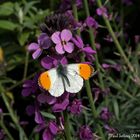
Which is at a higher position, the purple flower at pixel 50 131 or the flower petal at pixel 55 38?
the flower petal at pixel 55 38

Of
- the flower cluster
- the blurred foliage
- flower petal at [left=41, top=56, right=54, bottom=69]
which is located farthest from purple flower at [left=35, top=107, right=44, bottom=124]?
the blurred foliage

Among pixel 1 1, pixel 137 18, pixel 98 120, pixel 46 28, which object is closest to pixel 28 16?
pixel 1 1

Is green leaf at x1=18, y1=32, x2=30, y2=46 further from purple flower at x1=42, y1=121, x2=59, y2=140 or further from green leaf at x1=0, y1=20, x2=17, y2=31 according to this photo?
purple flower at x1=42, y1=121, x2=59, y2=140

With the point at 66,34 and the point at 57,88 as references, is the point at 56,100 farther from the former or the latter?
the point at 66,34

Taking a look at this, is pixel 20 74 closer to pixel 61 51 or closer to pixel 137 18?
pixel 137 18

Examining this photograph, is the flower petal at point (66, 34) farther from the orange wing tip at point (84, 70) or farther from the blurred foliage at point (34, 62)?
the blurred foliage at point (34, 62)

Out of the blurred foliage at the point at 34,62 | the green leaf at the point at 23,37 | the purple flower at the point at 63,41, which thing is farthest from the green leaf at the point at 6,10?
the purple flower at the point at 63,41
